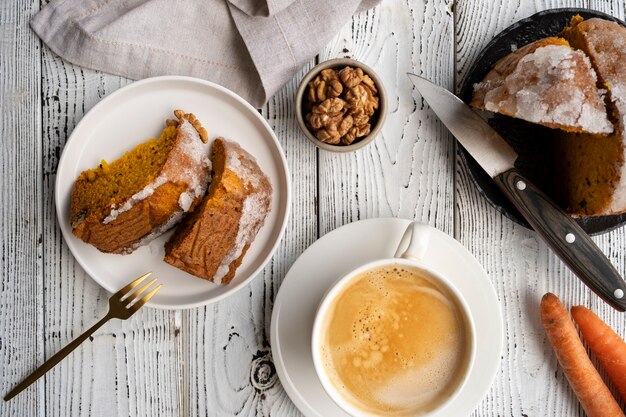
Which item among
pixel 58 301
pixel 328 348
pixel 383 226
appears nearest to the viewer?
pixel 328 348

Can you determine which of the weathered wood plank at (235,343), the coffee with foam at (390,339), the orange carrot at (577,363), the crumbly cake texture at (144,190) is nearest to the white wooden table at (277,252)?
the weathered wood plank at (235,343)

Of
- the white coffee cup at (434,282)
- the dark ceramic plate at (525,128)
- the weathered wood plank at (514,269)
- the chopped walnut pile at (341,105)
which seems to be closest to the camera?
the white coffee cup at (434,282)

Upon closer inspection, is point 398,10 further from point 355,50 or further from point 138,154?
point 138,154

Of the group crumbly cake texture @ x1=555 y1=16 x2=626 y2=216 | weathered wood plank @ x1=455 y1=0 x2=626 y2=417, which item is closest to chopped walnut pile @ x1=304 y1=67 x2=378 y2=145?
weathered wood plank @ x1=455 y1=0 x2=626 y2=417

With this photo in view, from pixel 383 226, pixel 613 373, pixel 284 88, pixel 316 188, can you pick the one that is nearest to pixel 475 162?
pixel 383 226

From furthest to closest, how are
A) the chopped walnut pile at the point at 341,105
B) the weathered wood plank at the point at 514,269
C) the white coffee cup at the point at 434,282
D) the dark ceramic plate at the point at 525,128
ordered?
the weathered wood plank at the point at 514,269 < the dark ceramic plate at the point at 525,128 < the chopped walnut pile at the point at 341,105 < the white coffee cup at the point at 434,282

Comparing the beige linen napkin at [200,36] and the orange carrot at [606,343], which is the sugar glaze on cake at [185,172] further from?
the orange carrot at [606,343]

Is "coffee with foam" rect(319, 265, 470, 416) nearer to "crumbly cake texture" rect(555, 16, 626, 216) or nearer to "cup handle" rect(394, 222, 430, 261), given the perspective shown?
"cup handle" rect(394, 222, 430, 261)

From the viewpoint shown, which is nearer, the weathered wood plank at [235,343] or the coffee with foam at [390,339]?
the coffee with foam at [390,339]
